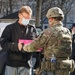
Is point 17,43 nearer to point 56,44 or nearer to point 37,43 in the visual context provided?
point 37,43

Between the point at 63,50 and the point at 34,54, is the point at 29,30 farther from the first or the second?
the point at 63,50

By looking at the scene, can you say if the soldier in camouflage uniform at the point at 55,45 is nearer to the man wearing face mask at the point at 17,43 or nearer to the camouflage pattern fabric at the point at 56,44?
the camouflage pattern fabric at the point at 56,44

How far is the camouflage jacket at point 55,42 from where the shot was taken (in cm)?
582

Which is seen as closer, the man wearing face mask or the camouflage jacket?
the camouflage jacket

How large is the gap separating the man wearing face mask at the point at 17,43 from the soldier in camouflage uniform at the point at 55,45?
0.62 meters

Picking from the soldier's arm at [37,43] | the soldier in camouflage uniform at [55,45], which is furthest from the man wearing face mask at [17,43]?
the soldier in camouflage uniform at [55,45]

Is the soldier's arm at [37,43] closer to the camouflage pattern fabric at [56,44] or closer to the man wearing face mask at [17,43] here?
the camouflage pattern fabric at [56,44]

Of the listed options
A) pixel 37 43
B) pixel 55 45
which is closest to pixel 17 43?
pixel 37 43

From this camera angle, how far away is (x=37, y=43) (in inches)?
233

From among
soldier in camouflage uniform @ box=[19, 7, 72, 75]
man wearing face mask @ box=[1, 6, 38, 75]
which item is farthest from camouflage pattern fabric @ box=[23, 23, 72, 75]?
man wearing face mask @ box=[1, 6, 38, 75]

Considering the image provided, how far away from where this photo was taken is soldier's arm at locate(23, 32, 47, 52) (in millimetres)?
5859

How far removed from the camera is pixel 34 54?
6633 mm

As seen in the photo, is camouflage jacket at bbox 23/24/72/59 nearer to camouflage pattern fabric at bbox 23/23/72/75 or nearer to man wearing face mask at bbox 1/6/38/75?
camouflage pattern fabric at bbox 23/23/72/75

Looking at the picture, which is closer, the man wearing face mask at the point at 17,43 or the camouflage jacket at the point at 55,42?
the camouflage jacket at the point at 55,42
